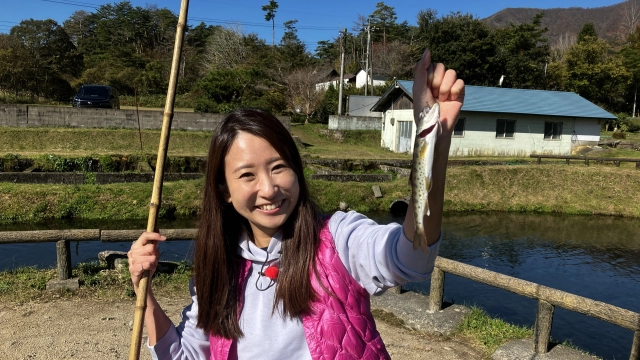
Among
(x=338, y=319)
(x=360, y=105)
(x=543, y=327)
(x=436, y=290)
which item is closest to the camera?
(x=338, y=319)

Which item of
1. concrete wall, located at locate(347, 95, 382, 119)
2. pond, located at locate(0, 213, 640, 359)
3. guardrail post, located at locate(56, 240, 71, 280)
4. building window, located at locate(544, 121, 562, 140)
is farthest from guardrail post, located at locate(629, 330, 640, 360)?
concrete wall, located at locate(347, 95, 382, 119)

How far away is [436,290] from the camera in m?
5.54

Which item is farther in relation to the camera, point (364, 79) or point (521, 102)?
point (364, 79)

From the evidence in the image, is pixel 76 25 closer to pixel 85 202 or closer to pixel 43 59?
pixel 43 59

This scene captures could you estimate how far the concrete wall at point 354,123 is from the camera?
28250 mm

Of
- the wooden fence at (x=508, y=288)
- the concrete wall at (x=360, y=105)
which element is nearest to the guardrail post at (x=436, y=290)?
the wooden fence at (x=508, y=288)

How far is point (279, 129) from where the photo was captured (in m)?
1.66

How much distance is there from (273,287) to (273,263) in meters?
0.09

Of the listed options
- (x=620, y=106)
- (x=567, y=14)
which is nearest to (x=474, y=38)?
(x=620, y=106)

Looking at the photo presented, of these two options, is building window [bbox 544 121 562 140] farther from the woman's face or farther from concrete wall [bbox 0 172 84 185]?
the woman's face

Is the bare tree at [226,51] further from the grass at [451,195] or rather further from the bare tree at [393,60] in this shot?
the grass at [451,195]

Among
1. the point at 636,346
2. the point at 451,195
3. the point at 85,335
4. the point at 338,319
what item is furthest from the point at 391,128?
the point at 338,319

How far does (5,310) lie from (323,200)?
10.1 metres

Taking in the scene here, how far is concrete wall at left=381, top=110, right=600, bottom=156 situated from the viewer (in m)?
24.4
